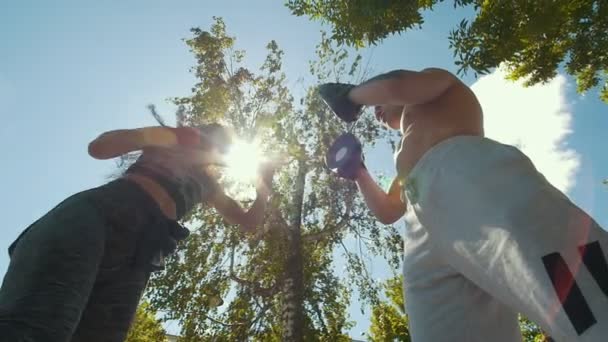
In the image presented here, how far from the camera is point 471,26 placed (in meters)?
3.79

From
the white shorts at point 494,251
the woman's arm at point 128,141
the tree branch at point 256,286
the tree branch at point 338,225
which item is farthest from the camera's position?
the tree branch at point 338,225

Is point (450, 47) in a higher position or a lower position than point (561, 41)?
lower

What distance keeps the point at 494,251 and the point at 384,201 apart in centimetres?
120

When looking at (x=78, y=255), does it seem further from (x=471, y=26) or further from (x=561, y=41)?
(x=561, y=41)

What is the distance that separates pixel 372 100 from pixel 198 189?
1.13 m

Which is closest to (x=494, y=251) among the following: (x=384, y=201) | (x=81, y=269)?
(x=384, y=201)

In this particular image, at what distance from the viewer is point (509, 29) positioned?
3.74 metres


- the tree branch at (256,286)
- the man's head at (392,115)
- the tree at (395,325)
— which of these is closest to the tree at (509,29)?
the man's head at (392,115)

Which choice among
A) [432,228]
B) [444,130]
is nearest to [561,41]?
[444,130]

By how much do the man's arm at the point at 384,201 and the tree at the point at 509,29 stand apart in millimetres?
2096

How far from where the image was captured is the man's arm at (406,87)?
62.7 inches

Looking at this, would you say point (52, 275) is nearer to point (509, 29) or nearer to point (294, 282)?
point (509, 29)

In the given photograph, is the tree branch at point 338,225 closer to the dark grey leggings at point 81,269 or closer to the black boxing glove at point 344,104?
the black boxing glove at point 344,104

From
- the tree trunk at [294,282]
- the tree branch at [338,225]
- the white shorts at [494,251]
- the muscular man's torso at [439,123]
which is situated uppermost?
the tree branch at [338,225]
